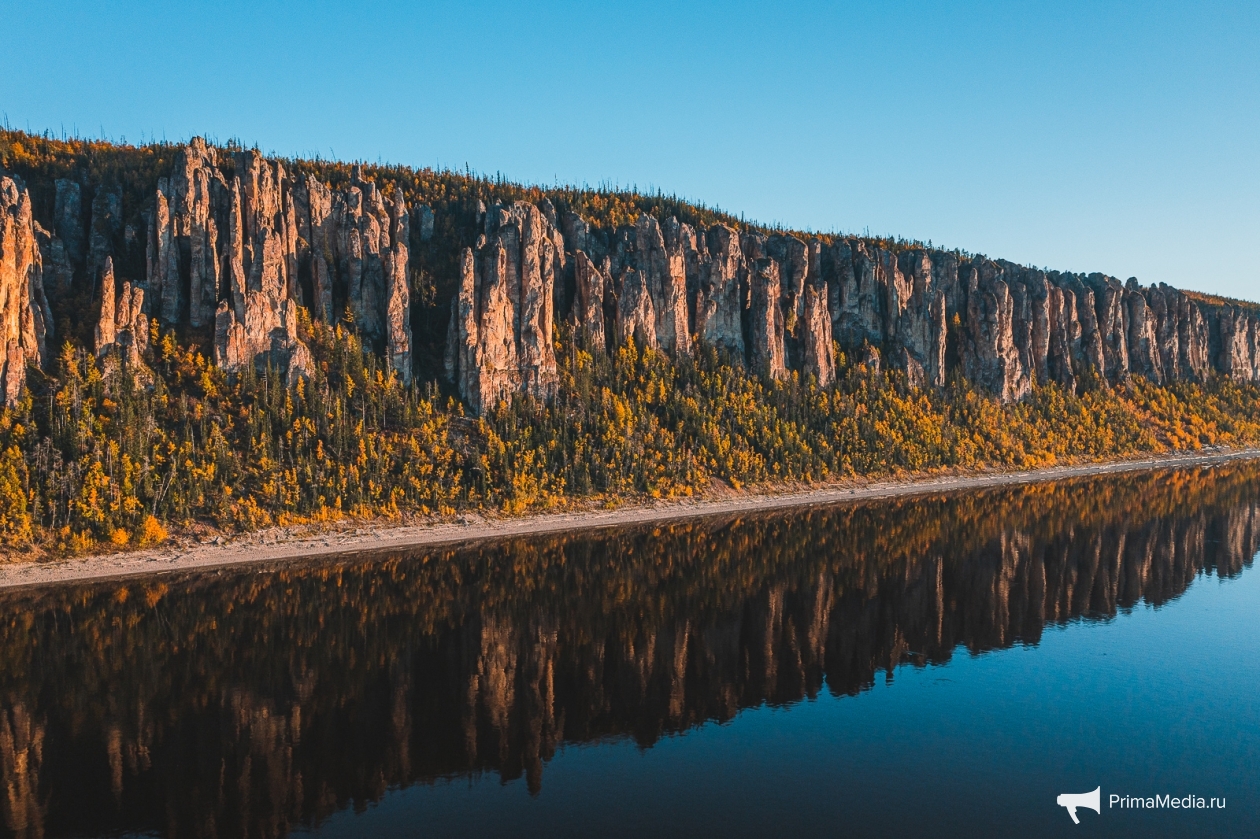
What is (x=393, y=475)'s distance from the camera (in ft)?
304

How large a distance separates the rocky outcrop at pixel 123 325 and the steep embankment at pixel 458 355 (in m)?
0.38

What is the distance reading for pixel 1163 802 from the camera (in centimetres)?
2767

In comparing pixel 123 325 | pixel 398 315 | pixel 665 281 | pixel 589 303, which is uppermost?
pixel 665 281

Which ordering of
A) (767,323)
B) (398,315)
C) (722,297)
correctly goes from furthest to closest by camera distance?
1. (722,297)
2. (767,323)
3. (398,315)

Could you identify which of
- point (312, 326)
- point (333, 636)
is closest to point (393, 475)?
point (312, 326)

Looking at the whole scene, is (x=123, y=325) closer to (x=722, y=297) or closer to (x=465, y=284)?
(x=465, y=284)

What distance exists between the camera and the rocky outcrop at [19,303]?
3334 inches

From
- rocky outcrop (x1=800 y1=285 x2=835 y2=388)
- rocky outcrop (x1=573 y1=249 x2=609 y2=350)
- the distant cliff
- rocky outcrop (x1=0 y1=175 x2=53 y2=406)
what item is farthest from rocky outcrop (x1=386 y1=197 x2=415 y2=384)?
rocky outcrop (x1=800 y1=285 x2=835 y2=388)

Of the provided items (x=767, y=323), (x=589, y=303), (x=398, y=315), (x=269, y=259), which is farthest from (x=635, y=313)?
(x=269, y=259)

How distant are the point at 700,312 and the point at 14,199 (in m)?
111

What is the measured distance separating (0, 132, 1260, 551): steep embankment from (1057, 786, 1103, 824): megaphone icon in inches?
2910

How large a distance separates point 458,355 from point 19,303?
55.1 metres

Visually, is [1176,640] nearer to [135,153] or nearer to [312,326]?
[312,326]

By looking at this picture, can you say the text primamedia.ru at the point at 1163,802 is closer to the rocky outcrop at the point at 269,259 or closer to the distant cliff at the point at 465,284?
the distant cliff at the point at 465,284
